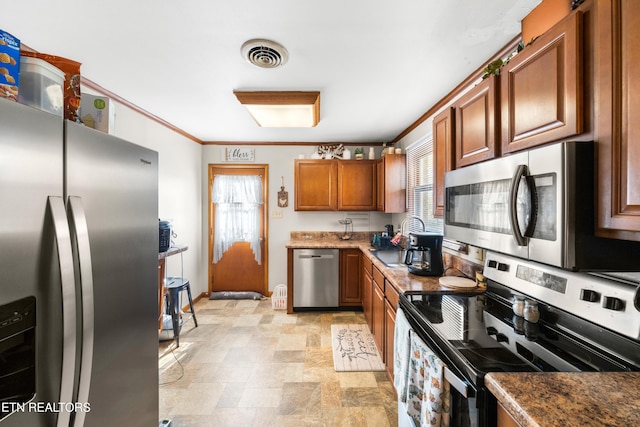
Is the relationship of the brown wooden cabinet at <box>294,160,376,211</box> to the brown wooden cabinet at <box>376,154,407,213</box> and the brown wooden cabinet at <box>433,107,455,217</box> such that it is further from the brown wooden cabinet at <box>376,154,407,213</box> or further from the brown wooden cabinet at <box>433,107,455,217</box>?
the brown wooden cabinet at <box>433,107,455,217</box>

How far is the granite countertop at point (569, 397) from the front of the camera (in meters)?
0.63

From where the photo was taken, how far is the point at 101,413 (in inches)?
37.1

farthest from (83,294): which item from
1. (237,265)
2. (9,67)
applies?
(237,265)

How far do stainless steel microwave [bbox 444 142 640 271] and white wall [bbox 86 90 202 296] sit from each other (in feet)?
9.82

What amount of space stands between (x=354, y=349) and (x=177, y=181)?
3.00m

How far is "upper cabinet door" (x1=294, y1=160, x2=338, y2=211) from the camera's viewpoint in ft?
13.1

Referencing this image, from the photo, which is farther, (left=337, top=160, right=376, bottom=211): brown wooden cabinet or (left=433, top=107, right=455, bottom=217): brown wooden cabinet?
(left=337, top=160, right=376, bottom=211): brown wooden cabinet

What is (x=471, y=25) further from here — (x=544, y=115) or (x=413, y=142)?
(x=413, y=142)

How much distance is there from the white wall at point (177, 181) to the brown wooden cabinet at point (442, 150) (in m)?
2.75

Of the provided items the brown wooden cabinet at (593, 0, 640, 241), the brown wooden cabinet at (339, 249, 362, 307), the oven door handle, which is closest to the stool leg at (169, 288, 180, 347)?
the brown wooden cabinet at (339, 249, 362, 307)

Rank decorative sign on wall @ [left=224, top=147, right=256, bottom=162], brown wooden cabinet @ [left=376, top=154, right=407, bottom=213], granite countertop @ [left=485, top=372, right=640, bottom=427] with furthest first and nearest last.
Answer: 1. decorative sign on wall @ [left=224, top=147, right=256, bottom=162]
2. brown wooden cabinet @ [left=376, top=154, right=407, bottom=213]
3. granite countertop @ [left=485, top=372, right=640, bottom=427]

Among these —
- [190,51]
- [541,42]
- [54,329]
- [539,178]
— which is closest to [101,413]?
[54,329]

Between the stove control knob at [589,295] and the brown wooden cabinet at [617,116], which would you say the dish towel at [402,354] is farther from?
A: the brown wooden cabinet at [617,116]

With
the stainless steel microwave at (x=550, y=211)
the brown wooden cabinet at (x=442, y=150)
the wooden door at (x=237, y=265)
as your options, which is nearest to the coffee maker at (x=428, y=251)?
the brown wooden cabinet at (x=442, y=150)
